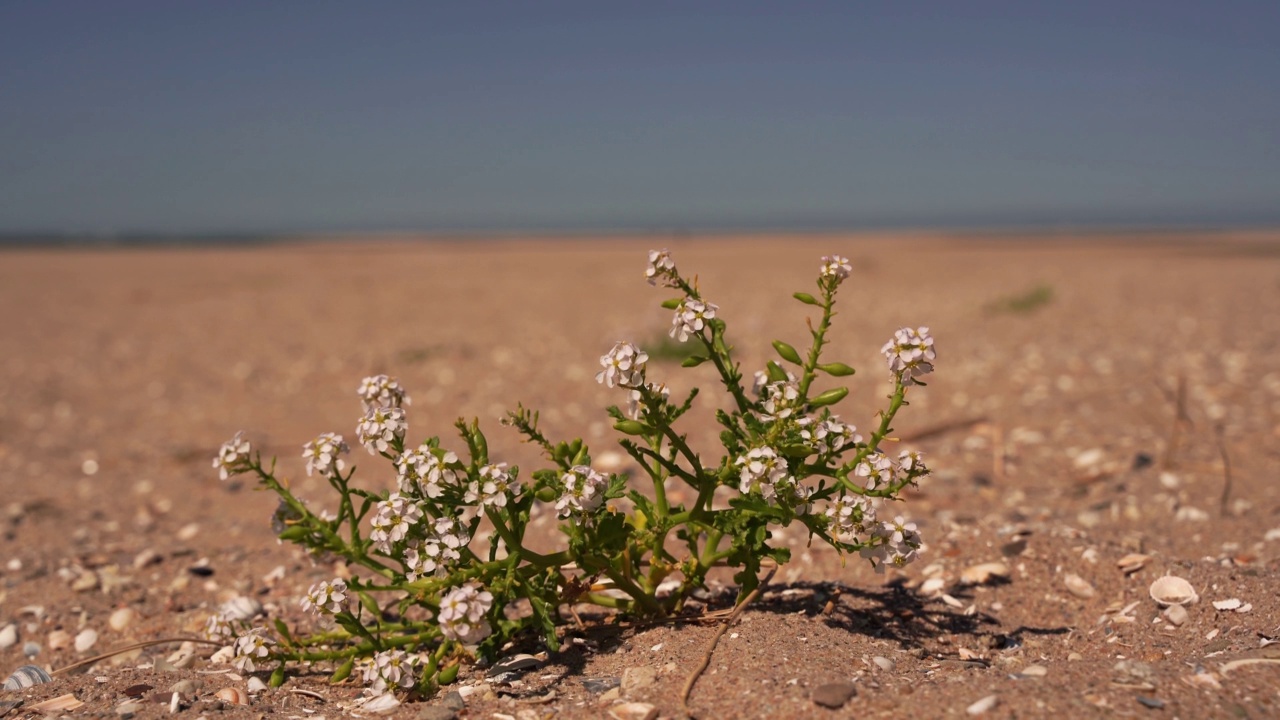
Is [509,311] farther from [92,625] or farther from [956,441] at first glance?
[92,625]

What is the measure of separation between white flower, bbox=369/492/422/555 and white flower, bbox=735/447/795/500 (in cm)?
92

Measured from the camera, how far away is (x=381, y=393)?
288 cm

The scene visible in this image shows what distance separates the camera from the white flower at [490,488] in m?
2.59

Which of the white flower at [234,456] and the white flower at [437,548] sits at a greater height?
the white flower at [234,456]

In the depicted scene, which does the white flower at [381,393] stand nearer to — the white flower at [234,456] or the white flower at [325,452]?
the white flower at [325,452]

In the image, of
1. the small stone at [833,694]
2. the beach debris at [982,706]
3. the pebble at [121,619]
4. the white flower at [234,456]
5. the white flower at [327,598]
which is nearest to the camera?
the beach debris at [982,706]

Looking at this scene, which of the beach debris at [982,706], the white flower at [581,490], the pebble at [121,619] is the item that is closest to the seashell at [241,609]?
the pebble at [121,619]

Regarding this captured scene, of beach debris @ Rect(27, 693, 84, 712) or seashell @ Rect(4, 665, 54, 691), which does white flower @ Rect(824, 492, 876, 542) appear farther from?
seashell @ Rect(4, 665, 54, 691)

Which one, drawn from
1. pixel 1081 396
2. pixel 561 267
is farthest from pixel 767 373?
pixel 561 267

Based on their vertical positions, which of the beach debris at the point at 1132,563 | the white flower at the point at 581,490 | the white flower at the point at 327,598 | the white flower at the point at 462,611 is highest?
the white flower at the point at 581,490

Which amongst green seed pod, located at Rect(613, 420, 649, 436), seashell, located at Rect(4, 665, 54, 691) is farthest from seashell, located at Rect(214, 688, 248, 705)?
green seed pod, located at Rect(613, 420, 649, 436)

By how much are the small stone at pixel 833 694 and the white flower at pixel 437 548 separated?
1.03 m

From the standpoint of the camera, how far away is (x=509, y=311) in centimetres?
1455

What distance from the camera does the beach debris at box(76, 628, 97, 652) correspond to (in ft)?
12.2
